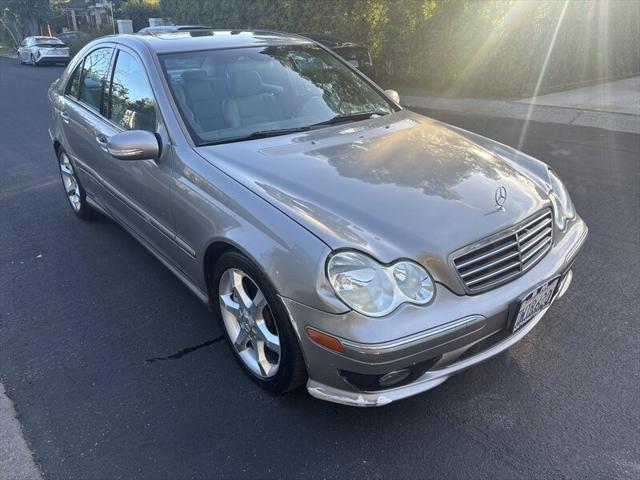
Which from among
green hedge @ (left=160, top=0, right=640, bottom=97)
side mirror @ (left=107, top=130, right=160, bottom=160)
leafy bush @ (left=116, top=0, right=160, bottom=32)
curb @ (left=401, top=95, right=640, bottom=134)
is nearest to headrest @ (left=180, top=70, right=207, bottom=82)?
side mirror @ (left=107, top=130, right=160, bottom=160)

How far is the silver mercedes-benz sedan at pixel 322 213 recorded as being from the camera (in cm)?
218

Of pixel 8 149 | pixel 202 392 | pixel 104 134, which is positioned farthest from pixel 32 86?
pixel 202 392

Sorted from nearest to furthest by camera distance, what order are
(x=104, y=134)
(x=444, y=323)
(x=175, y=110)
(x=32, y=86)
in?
(x=444, y=323) → (x=175, y=110) → (x=104, y=134) → (x=32, y=86)

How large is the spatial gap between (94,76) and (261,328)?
2.73 m

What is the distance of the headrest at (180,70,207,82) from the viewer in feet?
10.8

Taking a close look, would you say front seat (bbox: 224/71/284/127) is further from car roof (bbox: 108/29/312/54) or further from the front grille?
the front grille

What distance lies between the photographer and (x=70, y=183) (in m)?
5.08

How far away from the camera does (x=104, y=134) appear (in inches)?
148

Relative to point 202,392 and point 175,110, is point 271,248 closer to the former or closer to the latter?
point 202,392

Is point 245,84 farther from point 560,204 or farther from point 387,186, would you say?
point 560,204

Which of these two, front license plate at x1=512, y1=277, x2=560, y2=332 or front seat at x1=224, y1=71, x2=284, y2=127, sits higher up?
front seat at x1=224, y1=71, x2=284, y2=127

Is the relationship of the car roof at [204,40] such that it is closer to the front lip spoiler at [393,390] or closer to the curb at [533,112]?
the front lip spoiler at [393,390]

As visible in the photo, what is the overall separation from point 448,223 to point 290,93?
5.33 feet

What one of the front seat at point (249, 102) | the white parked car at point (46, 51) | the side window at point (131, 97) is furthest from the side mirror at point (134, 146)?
the white parked car at point (46, 51)
